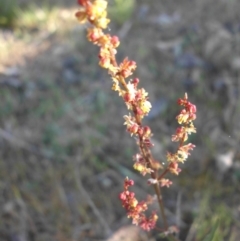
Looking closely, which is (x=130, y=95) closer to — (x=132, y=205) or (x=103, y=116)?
(x=132, y=205)

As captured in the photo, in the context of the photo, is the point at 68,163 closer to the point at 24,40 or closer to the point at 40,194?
the point at 40,194

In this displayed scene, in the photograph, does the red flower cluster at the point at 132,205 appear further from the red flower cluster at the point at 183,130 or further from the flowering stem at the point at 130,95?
the red flower cluster at the point at 183,130

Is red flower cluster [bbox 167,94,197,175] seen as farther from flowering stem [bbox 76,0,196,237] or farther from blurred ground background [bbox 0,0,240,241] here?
blurred ground background [bbox 0,0,240,241]

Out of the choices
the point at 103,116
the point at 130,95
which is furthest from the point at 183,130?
the point at 103,116

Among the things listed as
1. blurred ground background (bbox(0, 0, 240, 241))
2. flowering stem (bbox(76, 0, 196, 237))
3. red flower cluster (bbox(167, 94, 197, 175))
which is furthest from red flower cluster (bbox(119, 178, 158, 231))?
blurred ground background (bbox(0, 0, 240, 241))

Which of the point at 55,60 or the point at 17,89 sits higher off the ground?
the point at 55,60

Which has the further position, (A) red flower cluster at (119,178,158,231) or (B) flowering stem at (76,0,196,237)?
(A) red flower cluster at (119,178,158,231)

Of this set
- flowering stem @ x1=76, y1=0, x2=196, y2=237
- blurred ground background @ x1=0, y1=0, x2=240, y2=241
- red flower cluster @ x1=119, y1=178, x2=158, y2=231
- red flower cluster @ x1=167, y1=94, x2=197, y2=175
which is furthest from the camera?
blurred ground background @ x1=0, y1=0, x2=240, y2=241

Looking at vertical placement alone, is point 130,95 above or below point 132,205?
above

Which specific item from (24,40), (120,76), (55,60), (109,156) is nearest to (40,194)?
(109,156)
